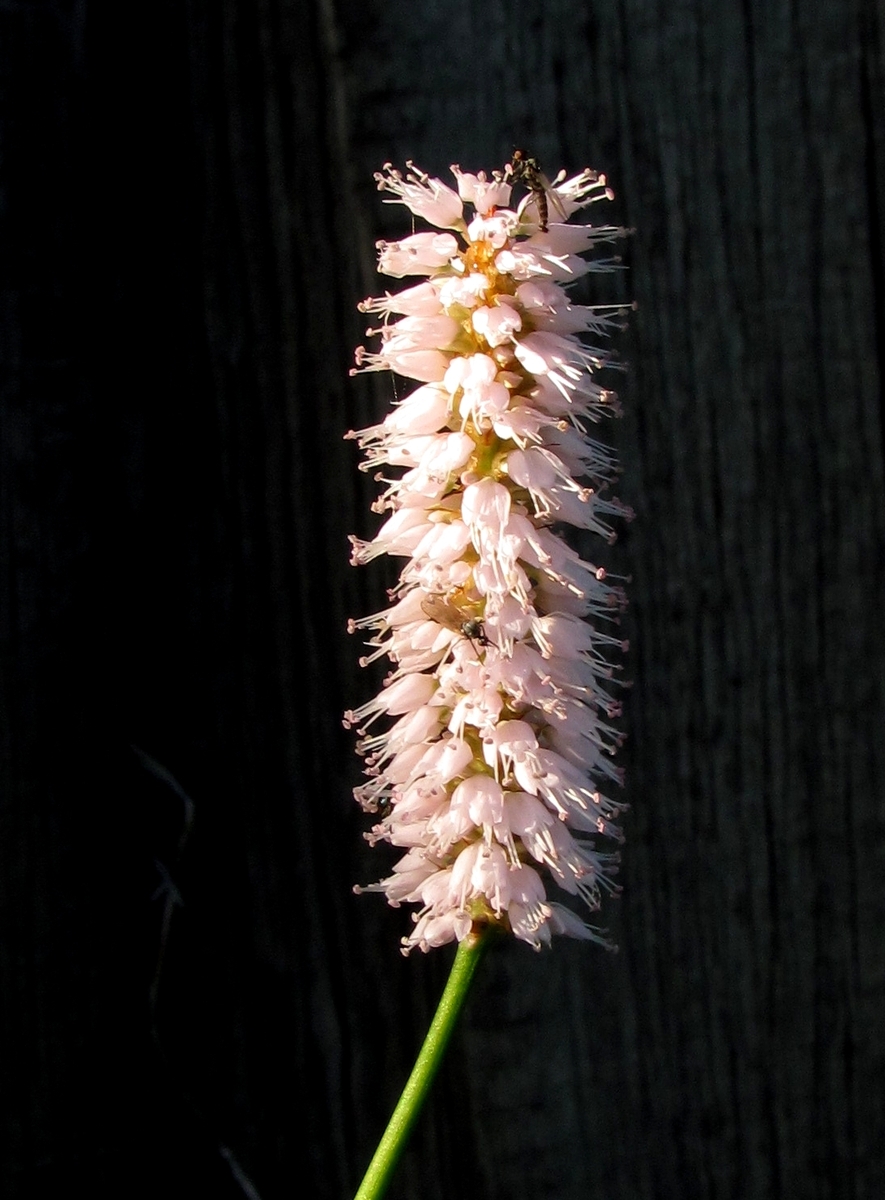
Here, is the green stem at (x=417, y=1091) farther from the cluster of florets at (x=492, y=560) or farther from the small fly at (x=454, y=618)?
the small fly at (x=454, y=618)

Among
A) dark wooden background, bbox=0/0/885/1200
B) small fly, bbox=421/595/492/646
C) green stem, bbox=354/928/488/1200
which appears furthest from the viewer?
dark wooden background, bbox=0/0/885/1200

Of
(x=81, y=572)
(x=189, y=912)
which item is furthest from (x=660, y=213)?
(x=189, y=912)

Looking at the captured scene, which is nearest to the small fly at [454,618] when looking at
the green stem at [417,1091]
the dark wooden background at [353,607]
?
the green stem at [417,1091]

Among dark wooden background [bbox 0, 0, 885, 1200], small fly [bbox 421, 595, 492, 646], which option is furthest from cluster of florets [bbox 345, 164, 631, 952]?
dark wooden background [bbox 0, 0, 885, 1200]

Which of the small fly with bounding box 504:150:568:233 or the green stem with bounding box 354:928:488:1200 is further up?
the small fly with bounding box 504:150:568:233

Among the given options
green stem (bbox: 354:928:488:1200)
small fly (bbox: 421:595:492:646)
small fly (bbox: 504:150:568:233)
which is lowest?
green stem (bbox: 354:928:488:1200)

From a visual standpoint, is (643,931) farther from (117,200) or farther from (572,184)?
(117,200)

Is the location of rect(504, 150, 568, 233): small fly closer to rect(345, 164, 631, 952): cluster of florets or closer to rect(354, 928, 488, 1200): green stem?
rect(345, 164, 631, 952): cluster of florets

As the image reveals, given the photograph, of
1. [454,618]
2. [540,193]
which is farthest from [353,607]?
[540,193]
